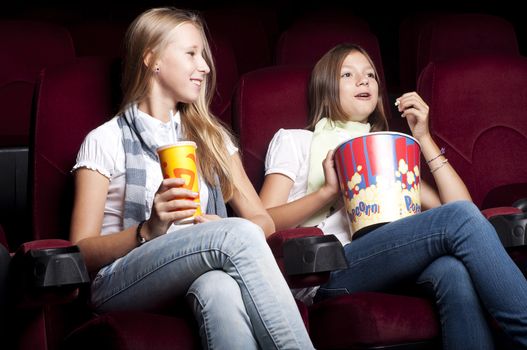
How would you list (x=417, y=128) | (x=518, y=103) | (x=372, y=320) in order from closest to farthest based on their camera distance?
A: (x=372, y=320)
(x=417, y=128)
(x=518, y=103)

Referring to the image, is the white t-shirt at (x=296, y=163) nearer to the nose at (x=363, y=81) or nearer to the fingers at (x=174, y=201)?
the nose at (x=363, y=81)

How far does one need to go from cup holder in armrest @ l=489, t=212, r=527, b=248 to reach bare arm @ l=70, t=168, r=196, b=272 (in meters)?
0.42

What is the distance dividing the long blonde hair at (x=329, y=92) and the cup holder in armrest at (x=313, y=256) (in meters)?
0.46

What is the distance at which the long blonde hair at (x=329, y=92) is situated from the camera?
59.3 inches

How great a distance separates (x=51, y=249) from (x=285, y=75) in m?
0.65

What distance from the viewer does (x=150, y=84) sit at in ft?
4.46

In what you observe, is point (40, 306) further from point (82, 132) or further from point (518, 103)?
point (518, 103)

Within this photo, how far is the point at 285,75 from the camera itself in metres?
1.54

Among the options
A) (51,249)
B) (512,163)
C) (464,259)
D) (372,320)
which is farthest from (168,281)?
(512,163)

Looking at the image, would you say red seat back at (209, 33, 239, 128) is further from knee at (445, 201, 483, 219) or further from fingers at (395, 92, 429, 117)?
knee at (445, 201, 483, 219)

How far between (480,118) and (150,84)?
0.58 metres

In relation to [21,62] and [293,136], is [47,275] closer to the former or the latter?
[293,136]

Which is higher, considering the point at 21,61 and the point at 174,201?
the point at 21,61

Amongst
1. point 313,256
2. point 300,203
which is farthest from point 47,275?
point 300,203
